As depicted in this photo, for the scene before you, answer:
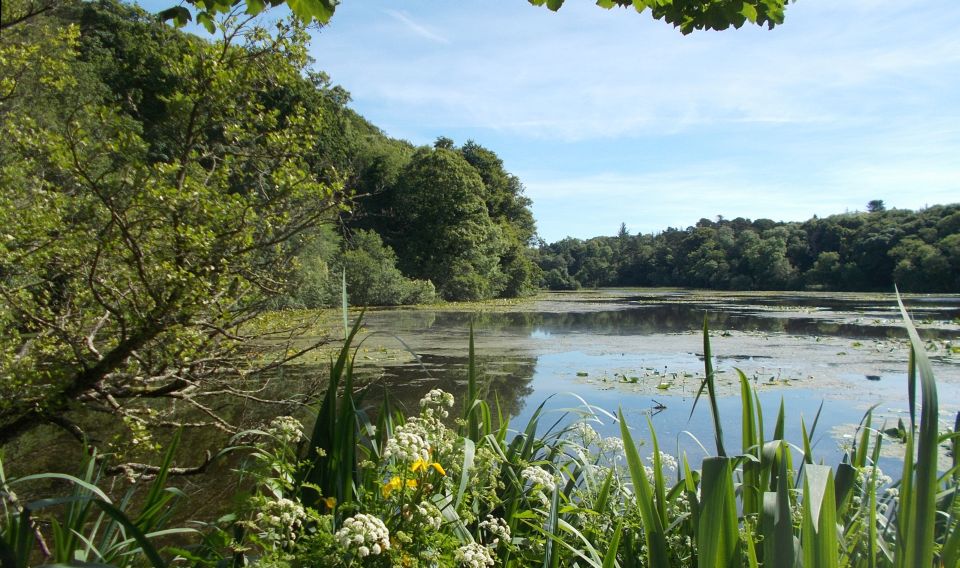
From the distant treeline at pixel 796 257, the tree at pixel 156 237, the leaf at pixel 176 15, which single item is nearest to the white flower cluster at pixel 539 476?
the leaf at pixel 176 15

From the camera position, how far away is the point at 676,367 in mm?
9406

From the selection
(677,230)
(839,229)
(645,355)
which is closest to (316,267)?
(645,355)

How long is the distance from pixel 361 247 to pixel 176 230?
20804 millimetres

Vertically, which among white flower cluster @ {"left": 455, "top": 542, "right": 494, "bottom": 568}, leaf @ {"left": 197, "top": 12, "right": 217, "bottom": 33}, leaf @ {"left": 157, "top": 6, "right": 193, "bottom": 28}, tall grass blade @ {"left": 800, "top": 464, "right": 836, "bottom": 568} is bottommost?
white flower cluster @ {"left": 455, "top": 542, "right": 494, "bottom": 568}

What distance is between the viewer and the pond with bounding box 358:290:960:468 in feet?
19.6

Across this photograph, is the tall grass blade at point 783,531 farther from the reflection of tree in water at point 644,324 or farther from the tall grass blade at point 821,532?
the reflection of tree in water at point 644,324

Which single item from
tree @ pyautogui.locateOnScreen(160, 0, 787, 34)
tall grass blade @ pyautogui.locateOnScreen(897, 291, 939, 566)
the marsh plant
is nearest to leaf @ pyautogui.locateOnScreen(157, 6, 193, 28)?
tree @ pyautogui.locateOnScreen(160, 0, 787, 34)

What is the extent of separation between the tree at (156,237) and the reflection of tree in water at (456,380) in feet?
8.72

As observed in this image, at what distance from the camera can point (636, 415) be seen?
6066mm

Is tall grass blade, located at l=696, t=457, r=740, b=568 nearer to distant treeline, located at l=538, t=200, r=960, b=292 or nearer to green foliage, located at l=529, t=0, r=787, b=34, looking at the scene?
green foliage, located at l=529, t=0, r=787, b=34

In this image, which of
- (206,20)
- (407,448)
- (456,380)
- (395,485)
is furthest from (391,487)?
(456,380)

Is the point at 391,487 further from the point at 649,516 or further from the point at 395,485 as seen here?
the point at 649,516

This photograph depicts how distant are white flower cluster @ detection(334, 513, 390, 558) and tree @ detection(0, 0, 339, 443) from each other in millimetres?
2469

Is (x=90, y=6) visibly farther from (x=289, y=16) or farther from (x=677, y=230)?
(x=677, y=230)
